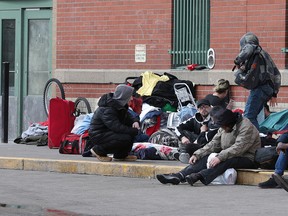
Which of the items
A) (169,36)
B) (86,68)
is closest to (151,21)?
(169,36)

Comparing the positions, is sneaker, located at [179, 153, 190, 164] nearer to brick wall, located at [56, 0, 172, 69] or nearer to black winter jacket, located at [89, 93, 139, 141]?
black winter jacket, located at [89, 93, 139, 141]

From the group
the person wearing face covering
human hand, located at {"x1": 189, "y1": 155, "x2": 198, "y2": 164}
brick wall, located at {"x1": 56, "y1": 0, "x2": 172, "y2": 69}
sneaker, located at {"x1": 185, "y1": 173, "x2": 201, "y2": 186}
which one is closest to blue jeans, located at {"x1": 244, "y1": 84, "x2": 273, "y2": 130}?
the person wearing face covering

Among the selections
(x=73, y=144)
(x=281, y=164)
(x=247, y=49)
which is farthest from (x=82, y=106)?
(x=281, y=164)

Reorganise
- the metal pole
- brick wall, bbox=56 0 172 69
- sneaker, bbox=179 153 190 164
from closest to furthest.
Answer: sneaker, bbox=179 153 190 164, brick wall, bbox=56 0 172 69, the metal pole

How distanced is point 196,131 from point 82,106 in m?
4.95

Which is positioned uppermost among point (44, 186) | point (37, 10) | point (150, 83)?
point (37, 10)

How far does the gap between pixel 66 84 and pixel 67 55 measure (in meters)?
0.58

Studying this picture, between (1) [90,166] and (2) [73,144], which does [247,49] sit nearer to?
(1) [90,166]

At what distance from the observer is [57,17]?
21234 mm

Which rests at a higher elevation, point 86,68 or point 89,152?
point 86,68

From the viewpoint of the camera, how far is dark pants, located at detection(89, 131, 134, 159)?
1580 centimetres

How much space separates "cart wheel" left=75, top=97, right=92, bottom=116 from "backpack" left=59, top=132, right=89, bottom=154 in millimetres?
1913

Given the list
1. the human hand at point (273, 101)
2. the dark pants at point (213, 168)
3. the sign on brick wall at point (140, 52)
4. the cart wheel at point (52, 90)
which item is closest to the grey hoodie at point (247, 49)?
the human hand at point (273, 101)

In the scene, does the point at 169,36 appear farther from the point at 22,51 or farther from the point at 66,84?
the point at 22,51
